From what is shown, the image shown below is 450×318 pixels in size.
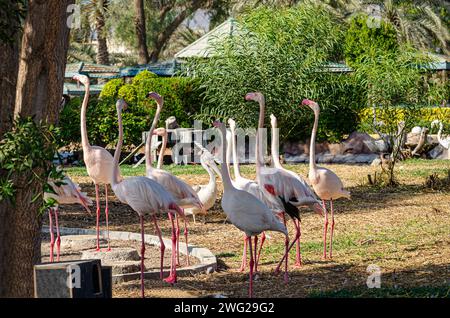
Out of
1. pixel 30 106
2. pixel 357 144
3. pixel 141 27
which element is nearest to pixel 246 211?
pixel 30 106

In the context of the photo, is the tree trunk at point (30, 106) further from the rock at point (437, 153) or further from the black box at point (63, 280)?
the rock at point (437, 153)

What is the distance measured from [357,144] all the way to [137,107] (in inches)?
235

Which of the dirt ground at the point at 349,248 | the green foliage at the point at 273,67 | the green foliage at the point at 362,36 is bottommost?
the dirt ground at the point at 349,248

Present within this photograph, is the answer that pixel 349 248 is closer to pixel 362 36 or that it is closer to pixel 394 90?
pixel 394 90

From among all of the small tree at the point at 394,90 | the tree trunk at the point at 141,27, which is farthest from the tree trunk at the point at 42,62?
the tree trunk at the point at 141,27

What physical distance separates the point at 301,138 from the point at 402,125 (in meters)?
7.23

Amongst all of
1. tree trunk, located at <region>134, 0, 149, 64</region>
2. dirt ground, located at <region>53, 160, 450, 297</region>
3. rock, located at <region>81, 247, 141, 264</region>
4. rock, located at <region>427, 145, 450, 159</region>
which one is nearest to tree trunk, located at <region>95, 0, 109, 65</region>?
tree trunk, located at <region>134, 0, 149, 64</region>

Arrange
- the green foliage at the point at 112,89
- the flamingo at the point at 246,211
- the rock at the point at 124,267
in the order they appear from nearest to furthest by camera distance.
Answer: the flamingo at the point at 246,211
the rock at the point at 124,267
the green foliage at the point at 112,89

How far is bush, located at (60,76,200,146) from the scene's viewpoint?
2155 centimetres

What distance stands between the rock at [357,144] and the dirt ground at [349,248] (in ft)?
20.1

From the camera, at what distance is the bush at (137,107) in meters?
21.5

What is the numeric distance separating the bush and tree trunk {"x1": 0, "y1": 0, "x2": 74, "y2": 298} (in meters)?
13.1

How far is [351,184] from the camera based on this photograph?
17.4 metres

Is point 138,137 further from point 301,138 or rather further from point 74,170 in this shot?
point 301,138
